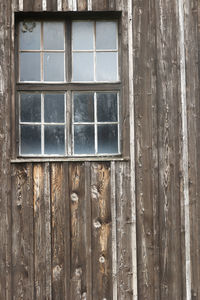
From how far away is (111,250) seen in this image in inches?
181

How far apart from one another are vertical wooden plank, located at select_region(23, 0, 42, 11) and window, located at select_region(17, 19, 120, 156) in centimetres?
17

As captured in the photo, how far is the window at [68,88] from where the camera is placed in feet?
15.8

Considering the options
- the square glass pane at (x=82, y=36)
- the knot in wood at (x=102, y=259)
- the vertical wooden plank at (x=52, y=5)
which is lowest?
the knot in wood at (x=102, y=259)

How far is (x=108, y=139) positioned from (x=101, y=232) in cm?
101

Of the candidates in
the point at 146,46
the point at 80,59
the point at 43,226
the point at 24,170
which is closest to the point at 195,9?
the point at 146,46

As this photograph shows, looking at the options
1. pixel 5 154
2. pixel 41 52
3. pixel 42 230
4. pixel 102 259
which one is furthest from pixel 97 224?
pixel 41 52

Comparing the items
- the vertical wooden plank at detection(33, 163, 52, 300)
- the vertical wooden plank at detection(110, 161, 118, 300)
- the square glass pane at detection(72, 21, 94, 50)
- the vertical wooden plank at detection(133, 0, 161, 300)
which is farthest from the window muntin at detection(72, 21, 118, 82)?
the vertical wooden plank at detection(33, 163, 52, 300)

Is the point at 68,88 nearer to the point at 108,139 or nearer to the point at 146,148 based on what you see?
the point at 108,139

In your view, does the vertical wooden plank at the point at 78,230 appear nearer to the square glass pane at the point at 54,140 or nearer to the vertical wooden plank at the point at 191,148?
the square glass pane at the point at 54,140

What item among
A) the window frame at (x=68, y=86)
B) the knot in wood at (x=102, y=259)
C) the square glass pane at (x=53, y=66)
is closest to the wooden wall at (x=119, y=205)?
the knot in wood at (x=102, y=259)

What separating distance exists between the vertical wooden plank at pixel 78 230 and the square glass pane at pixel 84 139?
24 cm

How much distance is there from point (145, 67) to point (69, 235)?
1.97 meters

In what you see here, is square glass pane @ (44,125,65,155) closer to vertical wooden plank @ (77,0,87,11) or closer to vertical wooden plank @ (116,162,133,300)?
vertical wooden plank @ (116,162,133,300)

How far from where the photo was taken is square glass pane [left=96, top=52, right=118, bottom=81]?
4.88 m
